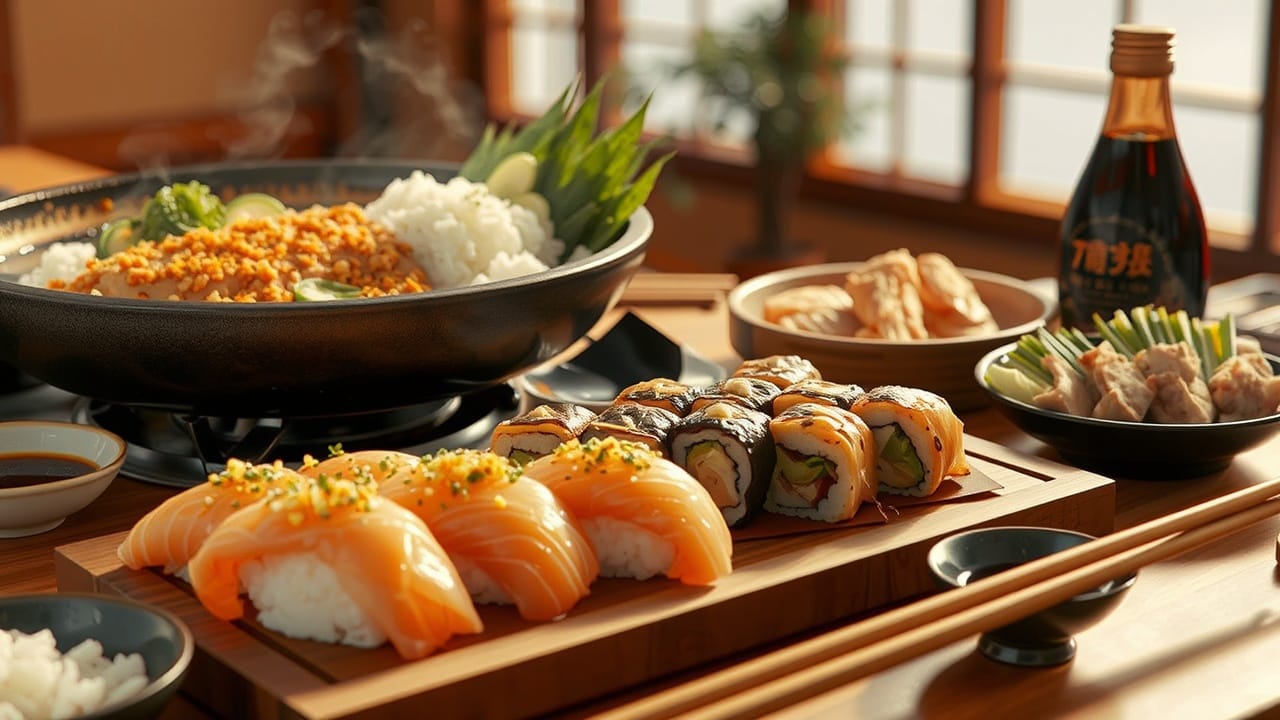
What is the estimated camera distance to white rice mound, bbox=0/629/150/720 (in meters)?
0.94

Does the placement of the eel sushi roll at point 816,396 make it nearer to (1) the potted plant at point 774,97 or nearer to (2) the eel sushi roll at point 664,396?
(2) the eel sushi roll at point 664,396

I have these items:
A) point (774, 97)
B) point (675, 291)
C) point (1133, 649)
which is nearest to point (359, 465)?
point (1133, 649)

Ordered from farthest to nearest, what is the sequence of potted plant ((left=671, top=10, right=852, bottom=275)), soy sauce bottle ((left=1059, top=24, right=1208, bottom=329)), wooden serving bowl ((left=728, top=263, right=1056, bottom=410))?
potted plant ((left=671, top=10, right=852, bottom=275)) → soy sauce bottle ((left=1059, top=24, right=1208, bottom=329)) → wooden serving bowl ((left=728, top=263, right=1056, bottom=410))

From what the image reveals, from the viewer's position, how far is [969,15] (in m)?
5.25

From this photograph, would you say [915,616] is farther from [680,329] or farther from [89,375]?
[680,329]

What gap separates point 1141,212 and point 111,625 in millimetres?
1380

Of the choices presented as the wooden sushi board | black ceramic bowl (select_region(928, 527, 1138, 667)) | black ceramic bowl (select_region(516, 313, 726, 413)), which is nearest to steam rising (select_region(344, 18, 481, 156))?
black ceramic bowl (select_region(516, 313, 726, 413))

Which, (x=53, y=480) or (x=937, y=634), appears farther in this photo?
(x=53, y=480)

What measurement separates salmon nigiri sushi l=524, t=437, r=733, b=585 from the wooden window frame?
3.82m

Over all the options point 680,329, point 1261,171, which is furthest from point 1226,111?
point 680,329

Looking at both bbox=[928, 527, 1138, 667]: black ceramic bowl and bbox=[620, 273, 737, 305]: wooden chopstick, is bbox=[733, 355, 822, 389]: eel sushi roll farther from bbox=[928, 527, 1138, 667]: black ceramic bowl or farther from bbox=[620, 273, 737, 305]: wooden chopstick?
bbox=[620, 273, 737, 305]: wooden chopstick

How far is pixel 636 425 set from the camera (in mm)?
1322

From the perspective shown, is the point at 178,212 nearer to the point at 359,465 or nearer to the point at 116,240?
the point at 116,240

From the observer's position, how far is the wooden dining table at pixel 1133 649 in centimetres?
108
